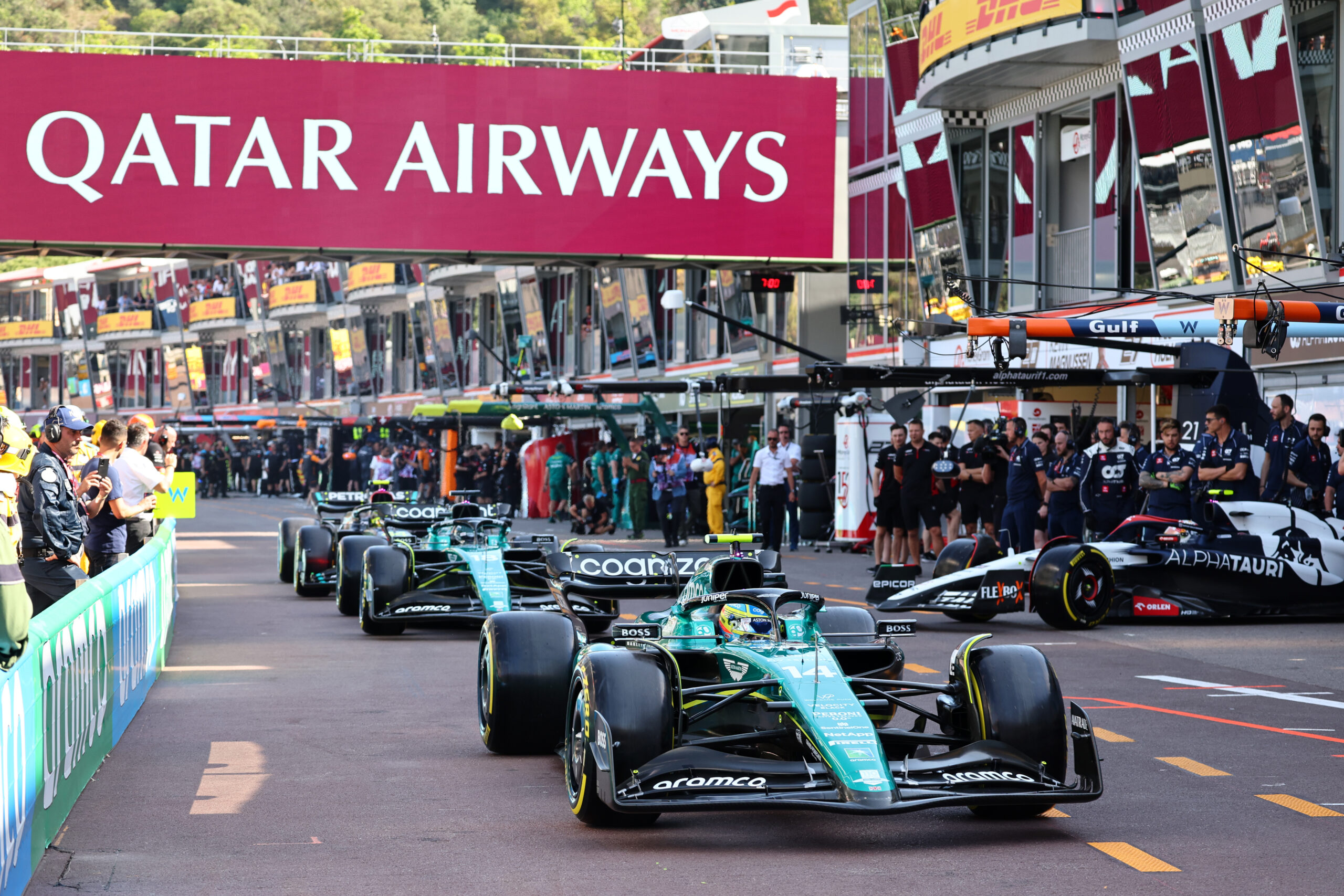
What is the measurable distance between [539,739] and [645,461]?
2067 centimetres

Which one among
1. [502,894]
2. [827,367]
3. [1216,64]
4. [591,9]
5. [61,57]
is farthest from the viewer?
[591,9]

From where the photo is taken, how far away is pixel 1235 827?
252 inches

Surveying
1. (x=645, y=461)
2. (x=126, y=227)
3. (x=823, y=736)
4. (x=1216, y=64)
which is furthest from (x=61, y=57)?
(x=823, y=736)

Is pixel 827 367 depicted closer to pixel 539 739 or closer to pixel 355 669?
pixel 355 669

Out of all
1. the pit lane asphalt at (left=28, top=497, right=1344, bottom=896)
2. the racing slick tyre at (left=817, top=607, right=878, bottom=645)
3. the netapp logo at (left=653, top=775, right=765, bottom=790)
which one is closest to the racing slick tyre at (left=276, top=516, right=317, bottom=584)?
the pit lane asphalt at (left=28, top=497, right=1344, bottom=896)

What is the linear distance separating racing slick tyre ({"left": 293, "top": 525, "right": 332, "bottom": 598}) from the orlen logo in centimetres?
835

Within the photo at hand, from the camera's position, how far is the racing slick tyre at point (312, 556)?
1769 cm

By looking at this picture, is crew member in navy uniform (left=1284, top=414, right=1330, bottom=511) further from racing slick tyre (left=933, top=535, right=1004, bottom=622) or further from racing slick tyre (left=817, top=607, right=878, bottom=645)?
racing slick tyre (left=817, top=607, right=878, bottom=645)

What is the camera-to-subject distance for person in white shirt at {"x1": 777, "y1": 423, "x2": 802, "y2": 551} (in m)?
23.0

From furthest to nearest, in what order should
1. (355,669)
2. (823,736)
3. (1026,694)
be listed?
(355,669) < (1026,694) < (823,736)

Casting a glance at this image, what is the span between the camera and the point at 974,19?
23.4m

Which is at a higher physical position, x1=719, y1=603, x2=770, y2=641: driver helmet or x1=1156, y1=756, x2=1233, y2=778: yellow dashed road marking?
x1=719, y1=603, x2=770, y2=641: driver helmet

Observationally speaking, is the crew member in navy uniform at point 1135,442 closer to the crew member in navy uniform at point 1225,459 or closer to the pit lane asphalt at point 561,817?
the crew member in navy uniform at point 1225,459

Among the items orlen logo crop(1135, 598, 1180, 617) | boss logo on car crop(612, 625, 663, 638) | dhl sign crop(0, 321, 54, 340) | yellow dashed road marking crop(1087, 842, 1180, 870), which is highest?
dhl sign crop(0, 321, 54, 340)
